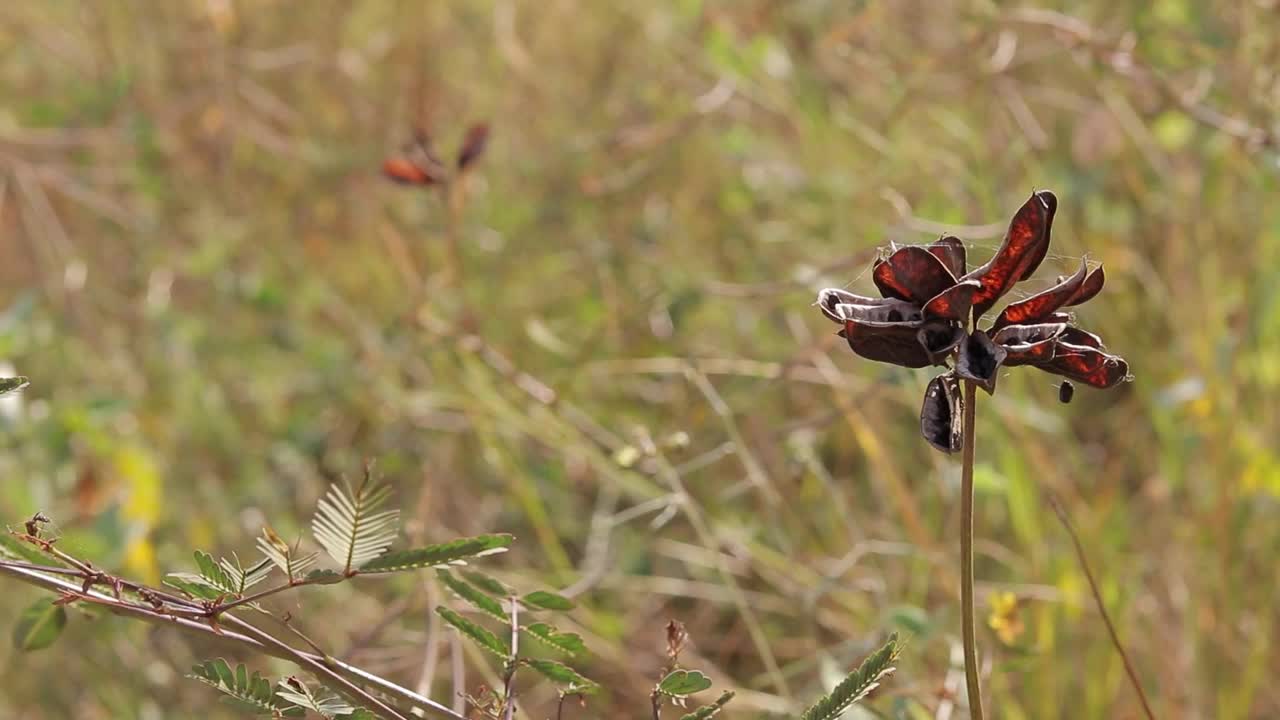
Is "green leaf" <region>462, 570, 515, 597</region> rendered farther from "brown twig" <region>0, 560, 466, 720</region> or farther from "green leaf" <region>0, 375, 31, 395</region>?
"green leaf" <region>0, 375, 31, 395</region>

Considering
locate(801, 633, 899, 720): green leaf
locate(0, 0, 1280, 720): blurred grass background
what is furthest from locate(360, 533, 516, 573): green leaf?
locate(0, 0, 1280, 720): blurred grass background

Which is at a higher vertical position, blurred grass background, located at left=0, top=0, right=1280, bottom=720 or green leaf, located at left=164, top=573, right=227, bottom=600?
blurred grass background, located at left=0, top=0, right=1280, bottom=720

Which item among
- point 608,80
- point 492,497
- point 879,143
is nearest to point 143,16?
point 608,80

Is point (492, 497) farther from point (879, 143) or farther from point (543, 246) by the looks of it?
point (879, 143)

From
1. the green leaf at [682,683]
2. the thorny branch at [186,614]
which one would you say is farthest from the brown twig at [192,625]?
the green leaf at [682,683]

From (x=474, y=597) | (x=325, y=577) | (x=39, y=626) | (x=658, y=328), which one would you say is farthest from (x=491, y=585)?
(x=658, y=328)

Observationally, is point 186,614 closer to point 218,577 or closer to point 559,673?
point 218,577

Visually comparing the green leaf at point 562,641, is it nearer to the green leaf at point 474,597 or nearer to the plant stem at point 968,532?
the green leaf at point 474,597
